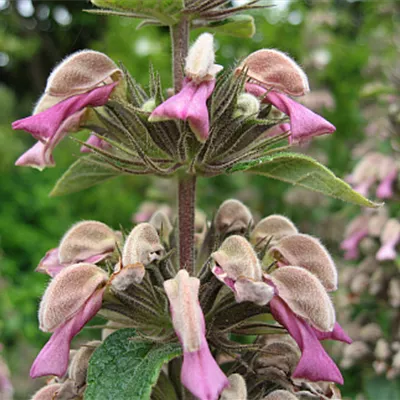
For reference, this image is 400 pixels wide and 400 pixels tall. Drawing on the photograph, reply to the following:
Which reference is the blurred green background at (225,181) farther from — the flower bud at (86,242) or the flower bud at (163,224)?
the flower bud at (86,242)

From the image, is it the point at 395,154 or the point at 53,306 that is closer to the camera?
the point at 53,306

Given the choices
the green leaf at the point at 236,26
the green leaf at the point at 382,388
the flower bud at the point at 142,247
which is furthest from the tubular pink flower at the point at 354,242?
the flower bud at the point at 142,247

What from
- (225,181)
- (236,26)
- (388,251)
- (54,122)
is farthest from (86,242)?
(225,181)

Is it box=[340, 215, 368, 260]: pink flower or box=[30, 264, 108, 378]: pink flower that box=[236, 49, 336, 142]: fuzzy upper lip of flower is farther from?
box=[340, 215, 368, 260]: pink flower

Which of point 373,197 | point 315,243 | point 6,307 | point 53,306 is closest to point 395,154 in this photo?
point 373,197

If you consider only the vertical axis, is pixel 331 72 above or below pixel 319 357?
below

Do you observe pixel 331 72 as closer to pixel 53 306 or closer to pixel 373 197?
pixel 373 197
